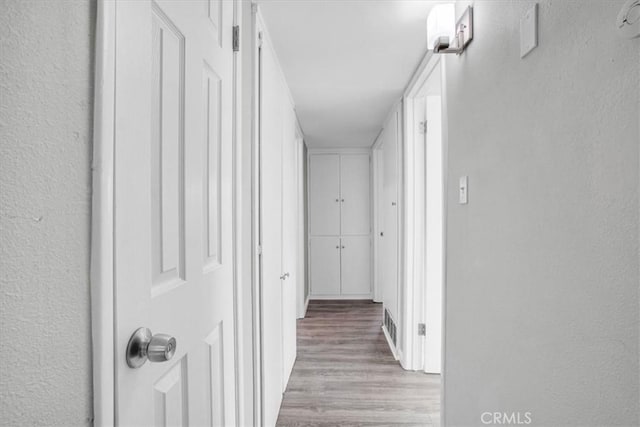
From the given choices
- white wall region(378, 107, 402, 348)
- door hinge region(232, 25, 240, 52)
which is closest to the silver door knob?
door hinge region(232, 25, 240, 52)

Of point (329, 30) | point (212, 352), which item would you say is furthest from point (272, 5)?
point (212, 352)

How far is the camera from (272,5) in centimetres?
169

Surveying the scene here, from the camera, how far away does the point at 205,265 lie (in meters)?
1.03

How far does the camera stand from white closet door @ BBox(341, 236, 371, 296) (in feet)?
17.1

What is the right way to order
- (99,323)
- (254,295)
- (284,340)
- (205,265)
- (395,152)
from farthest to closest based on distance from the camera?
(395,152), (284,340), (254,295), (205,265), (99,323)

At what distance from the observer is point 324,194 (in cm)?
522

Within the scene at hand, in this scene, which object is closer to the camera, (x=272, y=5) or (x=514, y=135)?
(x=514, y=135)

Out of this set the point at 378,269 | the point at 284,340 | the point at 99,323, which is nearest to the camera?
the point at 99,323

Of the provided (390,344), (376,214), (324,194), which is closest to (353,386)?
(390,344)

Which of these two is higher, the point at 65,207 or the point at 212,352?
the point at 65,207

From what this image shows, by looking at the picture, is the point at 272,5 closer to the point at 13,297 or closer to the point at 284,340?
the point at 13,297

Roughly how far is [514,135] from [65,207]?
1.12m

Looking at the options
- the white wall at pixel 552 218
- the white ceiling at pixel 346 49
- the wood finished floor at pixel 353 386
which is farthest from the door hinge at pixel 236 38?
the wood finished floor at pixel 353 386

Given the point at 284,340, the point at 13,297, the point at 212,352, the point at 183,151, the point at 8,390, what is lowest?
the point at 284,340
